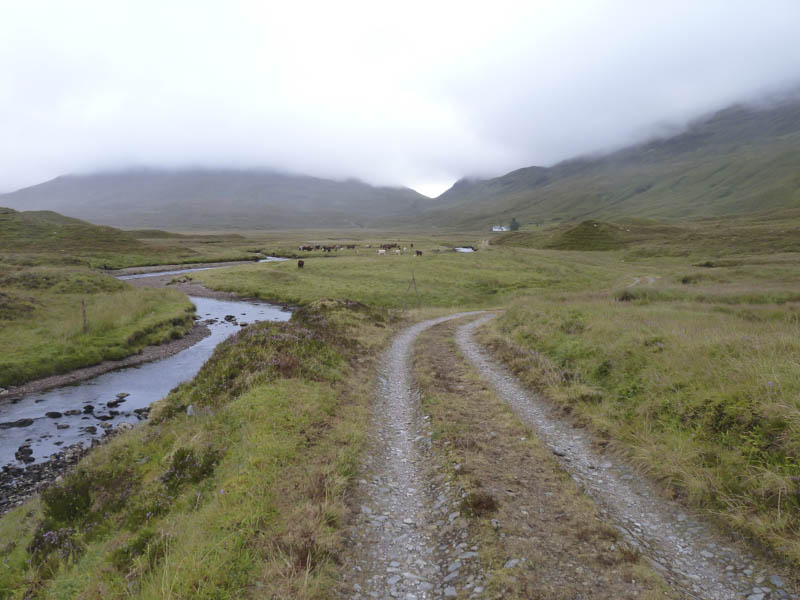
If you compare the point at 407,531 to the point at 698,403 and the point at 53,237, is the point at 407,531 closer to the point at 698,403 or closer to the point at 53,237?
the point at 698,403

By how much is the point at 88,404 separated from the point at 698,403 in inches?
1073

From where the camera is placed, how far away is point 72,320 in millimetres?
33688

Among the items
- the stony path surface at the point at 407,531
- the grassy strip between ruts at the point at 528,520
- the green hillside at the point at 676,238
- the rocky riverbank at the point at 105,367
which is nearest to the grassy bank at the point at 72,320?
the rocky riverbank at the point at 105,367

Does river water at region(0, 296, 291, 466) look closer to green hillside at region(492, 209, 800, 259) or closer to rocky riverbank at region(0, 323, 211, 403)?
rocky riverbank at region(0, 323, 211, 403)

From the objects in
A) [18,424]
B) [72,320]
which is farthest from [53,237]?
[18,424]

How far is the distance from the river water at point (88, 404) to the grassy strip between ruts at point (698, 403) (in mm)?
20039

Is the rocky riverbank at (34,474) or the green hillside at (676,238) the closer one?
the rocky riverbank at (34,474)

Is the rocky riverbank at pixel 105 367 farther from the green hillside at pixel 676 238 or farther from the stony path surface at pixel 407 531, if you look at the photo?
the green hillside at pixel 676 238

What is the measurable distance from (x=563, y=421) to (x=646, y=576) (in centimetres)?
676

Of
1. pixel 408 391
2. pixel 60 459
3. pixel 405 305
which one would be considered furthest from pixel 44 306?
pixel 408 391

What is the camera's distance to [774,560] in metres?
6.30

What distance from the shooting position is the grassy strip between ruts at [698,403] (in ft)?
23.9

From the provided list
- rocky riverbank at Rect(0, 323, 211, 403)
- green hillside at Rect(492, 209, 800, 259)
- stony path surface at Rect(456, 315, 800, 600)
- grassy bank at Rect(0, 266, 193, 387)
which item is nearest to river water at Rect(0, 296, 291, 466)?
rocky riverbank at Rect(0, 323, 211, 403)

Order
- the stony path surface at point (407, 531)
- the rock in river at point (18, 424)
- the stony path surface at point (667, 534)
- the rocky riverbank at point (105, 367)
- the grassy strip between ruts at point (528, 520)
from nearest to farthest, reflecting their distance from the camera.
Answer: the stony path surface at point (667, 534) < the grassy strip between ruts at point (528, 520) < the stony path surface at point (407, 531) < the rock in river at point (18, 424) < the rocky riverbank at point (105, 367)
